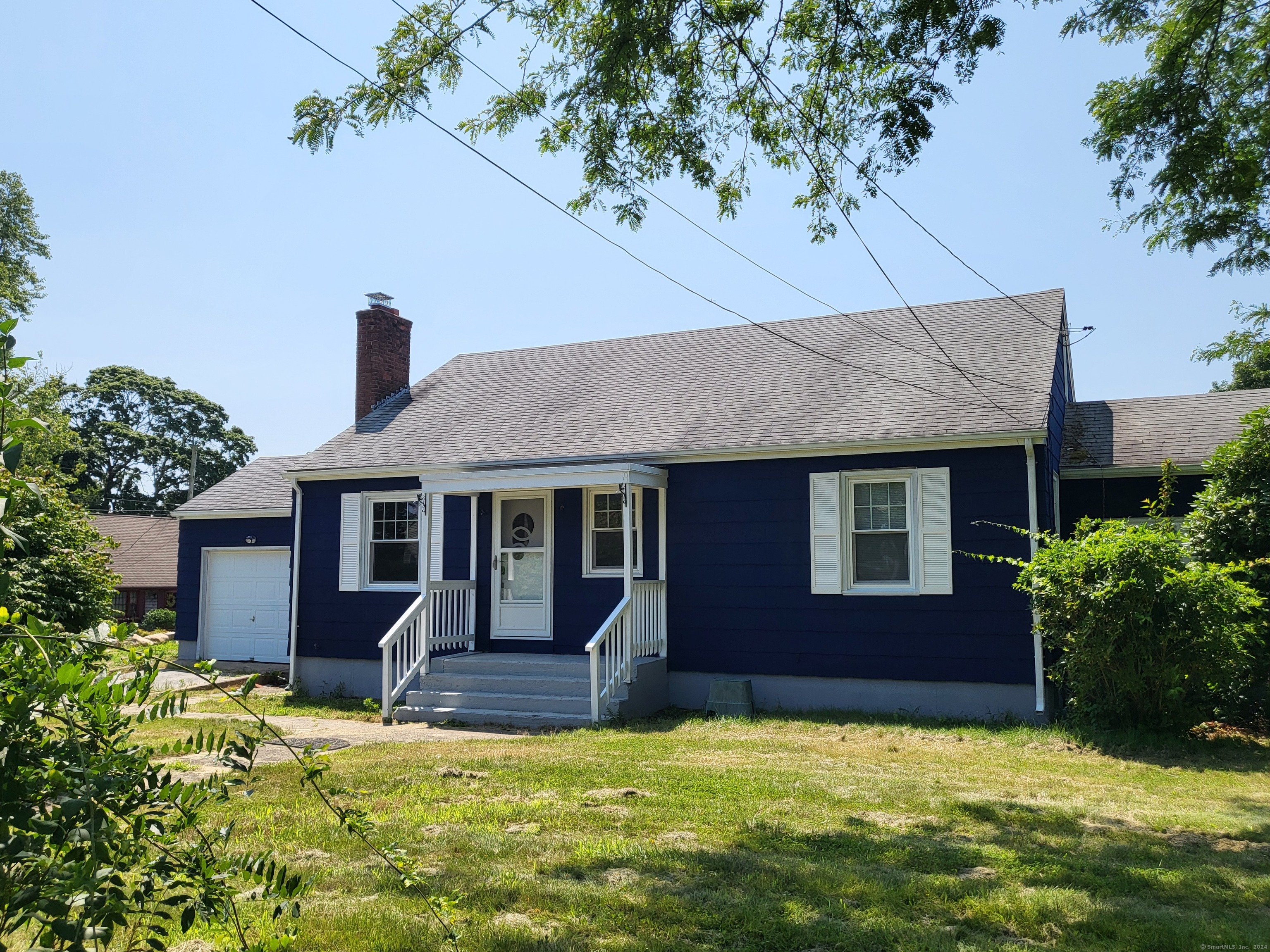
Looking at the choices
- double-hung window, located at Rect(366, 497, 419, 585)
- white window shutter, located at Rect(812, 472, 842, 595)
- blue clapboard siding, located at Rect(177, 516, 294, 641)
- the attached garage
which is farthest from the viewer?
blue clapboard siding, located at Rect(177, 516, 294, 641)

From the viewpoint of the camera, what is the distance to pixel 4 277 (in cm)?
2620

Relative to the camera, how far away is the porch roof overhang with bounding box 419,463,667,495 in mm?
11773

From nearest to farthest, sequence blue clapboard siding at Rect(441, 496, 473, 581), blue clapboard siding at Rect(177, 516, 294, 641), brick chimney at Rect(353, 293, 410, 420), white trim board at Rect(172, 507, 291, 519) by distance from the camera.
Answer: blue clapboard siding at Rect(441, 496, 473, 581)
brick chimney at Rect(353, 293, 410, 420)
white trim board at Rect(172, 507, 291, 519)
blue clapboard siding at Rect(177, 516, 294, 641)

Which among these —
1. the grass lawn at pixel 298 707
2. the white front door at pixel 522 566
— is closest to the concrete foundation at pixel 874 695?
the white front door at pixel 522 566

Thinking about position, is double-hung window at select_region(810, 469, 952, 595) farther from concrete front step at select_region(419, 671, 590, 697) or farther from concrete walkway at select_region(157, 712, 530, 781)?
concrete walkway at select_region(157, 712, 530, 781)

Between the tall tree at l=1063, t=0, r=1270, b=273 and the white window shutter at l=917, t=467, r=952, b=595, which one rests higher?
the tall tree at l=1063, t=0, r=1270, b=273

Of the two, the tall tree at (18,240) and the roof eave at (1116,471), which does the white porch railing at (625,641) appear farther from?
the tall tree at (18,240)

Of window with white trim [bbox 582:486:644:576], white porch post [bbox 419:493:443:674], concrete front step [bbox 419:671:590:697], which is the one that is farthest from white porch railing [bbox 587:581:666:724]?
white porch post [bbox 419:493:443:674]

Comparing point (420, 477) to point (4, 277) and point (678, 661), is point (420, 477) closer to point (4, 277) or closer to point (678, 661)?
point (678, 661)

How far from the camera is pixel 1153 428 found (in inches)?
531

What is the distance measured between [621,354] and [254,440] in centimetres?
4144

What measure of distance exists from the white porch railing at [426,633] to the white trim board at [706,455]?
4.94 feet

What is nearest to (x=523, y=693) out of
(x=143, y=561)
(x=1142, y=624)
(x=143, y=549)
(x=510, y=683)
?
(x=510, y=683)

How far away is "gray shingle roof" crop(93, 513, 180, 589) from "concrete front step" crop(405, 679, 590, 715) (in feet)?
68.9
